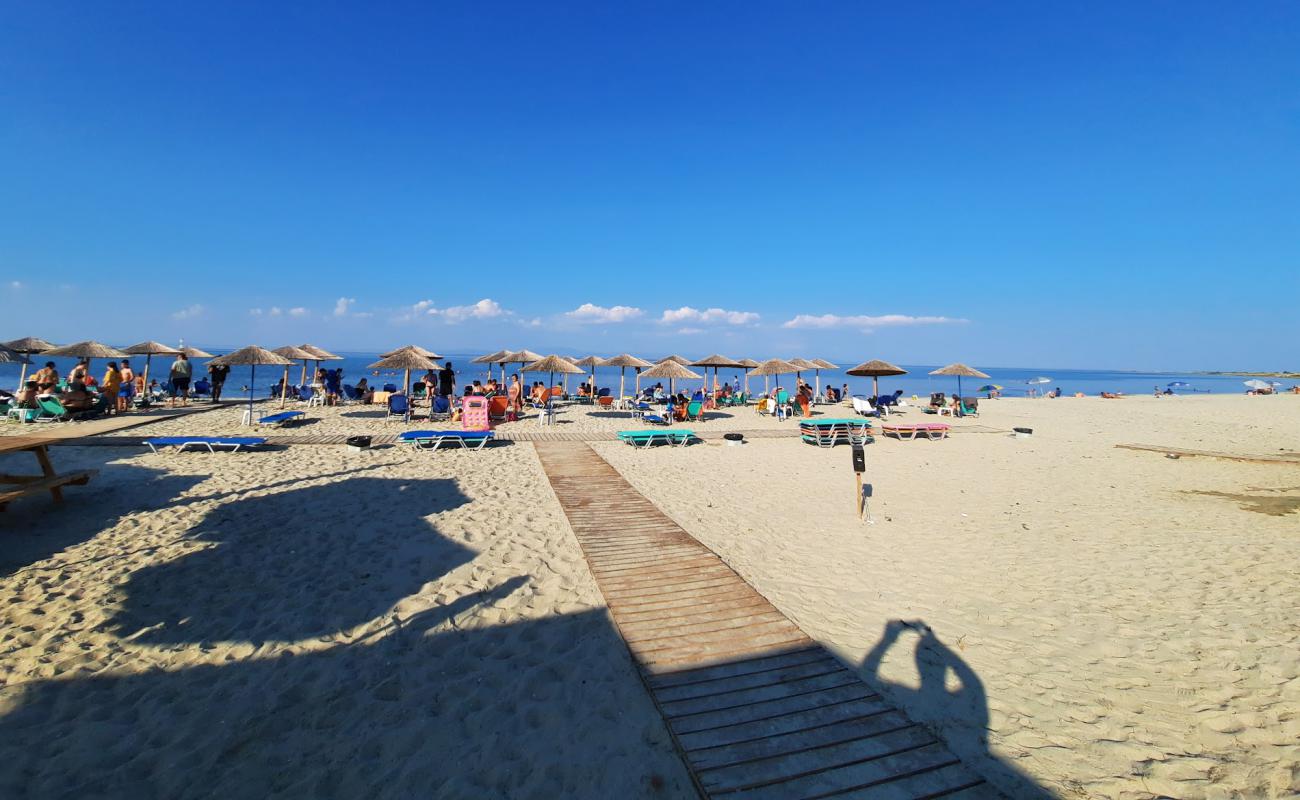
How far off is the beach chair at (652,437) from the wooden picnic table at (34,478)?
9.55m

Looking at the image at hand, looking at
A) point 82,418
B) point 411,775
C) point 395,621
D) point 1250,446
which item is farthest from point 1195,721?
point 82,418

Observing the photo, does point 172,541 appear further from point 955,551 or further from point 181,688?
point 955,551

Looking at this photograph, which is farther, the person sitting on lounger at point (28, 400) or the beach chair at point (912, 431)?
the beach chair at point (912, 431)

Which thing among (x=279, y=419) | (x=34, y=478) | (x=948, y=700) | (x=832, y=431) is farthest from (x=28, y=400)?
(x=832, y=431)

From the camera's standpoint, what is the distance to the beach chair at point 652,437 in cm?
1350

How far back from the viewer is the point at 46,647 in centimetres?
390

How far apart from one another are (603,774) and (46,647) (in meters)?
4.39

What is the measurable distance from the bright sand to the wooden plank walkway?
0.69ft

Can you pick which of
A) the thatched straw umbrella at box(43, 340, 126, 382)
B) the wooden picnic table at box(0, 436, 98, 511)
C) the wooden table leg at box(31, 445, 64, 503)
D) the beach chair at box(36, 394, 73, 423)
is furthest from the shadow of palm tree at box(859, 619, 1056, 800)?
the thatched straw umbrella at box(43, 340, 126, 382)

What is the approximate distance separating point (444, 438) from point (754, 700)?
10340mm

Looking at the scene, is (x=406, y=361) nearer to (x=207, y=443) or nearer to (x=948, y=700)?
(x=207, y=443)

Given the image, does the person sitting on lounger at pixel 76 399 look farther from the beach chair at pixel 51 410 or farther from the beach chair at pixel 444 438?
the beach chair at pixel 444 438

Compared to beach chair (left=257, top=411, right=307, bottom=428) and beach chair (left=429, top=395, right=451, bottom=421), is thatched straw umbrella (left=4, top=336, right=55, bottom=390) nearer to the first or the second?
beach chair (left=257, top=411, right=307, bottom=428)

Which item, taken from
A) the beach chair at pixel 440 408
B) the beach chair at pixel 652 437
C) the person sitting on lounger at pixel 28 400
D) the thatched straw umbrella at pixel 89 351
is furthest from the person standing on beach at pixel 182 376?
the beach chair at pixel 652 437
